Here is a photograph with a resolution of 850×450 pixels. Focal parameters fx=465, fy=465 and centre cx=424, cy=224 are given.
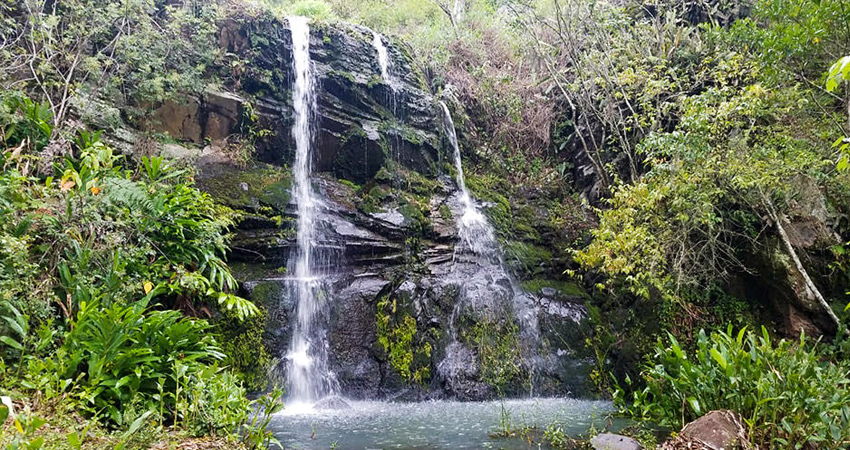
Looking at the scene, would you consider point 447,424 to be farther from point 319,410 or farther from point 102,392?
point 102,392

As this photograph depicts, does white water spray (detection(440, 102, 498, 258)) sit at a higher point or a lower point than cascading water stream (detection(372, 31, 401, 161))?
lower

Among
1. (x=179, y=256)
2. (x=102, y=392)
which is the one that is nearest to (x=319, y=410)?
(x=179, y=256)

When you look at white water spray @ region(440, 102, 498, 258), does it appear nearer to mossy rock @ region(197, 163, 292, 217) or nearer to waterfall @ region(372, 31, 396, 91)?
waterfall @ region(372, 31, 396, 91)

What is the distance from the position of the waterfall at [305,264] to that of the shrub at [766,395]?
4783 mm

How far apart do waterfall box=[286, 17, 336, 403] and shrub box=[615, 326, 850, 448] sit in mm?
4783

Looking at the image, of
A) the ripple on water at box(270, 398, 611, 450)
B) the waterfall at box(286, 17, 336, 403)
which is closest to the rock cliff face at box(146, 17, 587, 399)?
the waterfall at box(286, 17, 336, 403)

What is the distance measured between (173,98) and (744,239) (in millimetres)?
10696

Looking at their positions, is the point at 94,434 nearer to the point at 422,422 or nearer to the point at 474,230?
the point at 422,422

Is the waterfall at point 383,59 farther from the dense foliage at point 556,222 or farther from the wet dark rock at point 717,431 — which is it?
the wet dark rock at point 717,431

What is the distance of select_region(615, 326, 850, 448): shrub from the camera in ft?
12.3

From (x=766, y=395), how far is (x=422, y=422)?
3.67 metres

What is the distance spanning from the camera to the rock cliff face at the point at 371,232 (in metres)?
7.75

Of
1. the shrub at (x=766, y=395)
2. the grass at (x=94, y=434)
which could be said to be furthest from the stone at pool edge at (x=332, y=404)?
the shrub at (x=766, y=395)

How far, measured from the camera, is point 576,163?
1182cm
